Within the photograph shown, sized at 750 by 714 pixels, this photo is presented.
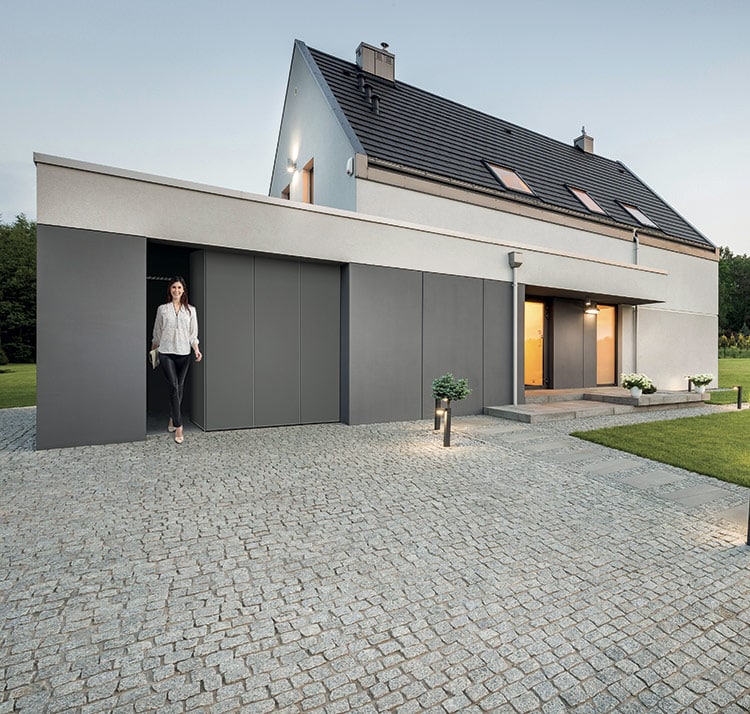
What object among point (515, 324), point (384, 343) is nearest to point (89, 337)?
point (384, 343)

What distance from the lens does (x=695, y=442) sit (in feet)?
19.2

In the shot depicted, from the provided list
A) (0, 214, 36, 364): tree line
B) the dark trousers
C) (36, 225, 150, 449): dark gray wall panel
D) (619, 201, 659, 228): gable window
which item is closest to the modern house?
(36, 225, 150, 449): dark gray wall panel

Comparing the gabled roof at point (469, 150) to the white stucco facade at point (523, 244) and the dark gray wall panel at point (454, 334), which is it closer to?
the white stucco facade at point (523, 244)

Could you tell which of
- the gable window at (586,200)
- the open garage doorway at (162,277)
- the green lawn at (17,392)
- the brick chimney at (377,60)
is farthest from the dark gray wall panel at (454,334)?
the green lawn at (17,392)

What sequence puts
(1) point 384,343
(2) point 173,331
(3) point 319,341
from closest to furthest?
(2) point 173,331 → (3) point 319,341 → (1) point 384,343

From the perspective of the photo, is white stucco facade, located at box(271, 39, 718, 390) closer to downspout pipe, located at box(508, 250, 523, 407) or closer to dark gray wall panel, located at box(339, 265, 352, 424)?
downspout pipe, located at box(508, 250, 523, 407)

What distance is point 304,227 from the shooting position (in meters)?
6.28

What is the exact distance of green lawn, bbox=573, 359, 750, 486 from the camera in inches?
181

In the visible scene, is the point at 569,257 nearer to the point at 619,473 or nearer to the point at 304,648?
the point at 619,473

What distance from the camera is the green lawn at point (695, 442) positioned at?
4590mm

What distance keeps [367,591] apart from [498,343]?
6.73 metres

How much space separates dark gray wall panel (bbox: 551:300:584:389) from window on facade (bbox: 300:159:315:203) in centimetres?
686

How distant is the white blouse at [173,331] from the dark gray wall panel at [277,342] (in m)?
1.06

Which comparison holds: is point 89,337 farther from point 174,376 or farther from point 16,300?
point 16,300
